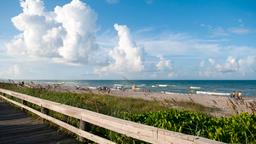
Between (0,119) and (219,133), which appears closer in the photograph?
(219,133)

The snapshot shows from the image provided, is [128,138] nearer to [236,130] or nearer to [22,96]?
[236,130]

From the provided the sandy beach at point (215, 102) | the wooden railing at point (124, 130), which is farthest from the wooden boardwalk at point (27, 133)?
the sandy beach at point (215, 102)

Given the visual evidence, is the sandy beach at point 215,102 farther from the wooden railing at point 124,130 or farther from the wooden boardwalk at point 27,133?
the wooden boardwalk at point 27,133

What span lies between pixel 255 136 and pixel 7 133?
7218mm

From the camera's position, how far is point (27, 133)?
1084cm

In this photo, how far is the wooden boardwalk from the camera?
31.7 feet

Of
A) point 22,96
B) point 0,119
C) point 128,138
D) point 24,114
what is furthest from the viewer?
point 22,96

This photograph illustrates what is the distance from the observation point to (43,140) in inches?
384

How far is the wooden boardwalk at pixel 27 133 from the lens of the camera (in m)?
9.67

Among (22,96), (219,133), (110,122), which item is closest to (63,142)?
(110,122)

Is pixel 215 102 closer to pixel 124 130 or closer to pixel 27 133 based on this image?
pixel 124 130

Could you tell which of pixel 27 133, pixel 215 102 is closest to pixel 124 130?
pixel 215 102

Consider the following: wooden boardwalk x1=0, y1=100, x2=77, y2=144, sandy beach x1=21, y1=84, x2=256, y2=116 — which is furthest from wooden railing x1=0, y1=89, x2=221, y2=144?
sandy beach x1=21, y1=84, x2=256, y2=116

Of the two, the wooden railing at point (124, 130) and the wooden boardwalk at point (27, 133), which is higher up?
the wooden railing at point (124, 130)
